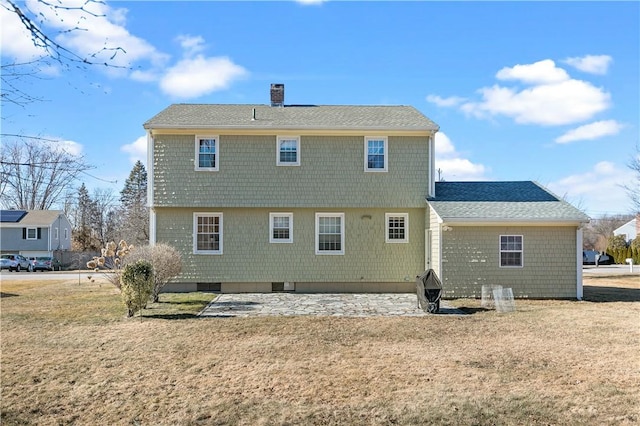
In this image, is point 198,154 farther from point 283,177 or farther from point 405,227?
point 405,227

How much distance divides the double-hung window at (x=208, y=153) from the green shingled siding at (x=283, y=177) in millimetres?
153

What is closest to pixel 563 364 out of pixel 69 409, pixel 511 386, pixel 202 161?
pixel 511 386

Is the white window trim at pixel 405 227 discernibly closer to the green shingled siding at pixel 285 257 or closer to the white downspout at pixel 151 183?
the green shingled siding at pixel 285 257

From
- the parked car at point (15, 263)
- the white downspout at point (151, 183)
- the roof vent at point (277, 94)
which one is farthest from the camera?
the parked car at point (15, 263)

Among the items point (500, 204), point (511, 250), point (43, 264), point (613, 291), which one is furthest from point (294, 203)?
point (43, 264)

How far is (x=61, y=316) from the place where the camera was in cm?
1196

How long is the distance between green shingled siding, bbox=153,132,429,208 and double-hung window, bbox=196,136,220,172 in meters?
0.15

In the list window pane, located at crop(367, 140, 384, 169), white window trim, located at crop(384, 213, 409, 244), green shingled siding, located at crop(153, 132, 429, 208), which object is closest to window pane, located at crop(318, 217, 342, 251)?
green shingled siding, located at crop(153, 132, 429, 208)

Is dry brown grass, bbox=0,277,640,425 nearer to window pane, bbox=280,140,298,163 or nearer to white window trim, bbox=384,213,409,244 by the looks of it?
white window trim, bbox=384,213,409,244

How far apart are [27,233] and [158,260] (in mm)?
36074

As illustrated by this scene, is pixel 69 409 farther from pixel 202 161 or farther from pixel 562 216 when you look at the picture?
pixel 562 216

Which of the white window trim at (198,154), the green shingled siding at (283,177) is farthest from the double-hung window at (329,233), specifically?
the white window trim at (198,154)

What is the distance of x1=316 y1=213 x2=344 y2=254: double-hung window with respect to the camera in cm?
1673

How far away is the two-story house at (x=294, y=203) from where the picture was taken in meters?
16.5
